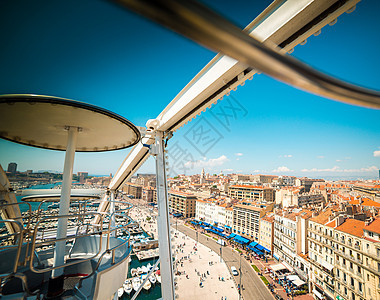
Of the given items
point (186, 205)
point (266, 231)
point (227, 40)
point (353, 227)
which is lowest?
point (266, 231)

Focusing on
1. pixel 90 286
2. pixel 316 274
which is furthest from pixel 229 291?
pixel 90 286

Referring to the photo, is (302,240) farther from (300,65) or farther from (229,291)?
(300,65)

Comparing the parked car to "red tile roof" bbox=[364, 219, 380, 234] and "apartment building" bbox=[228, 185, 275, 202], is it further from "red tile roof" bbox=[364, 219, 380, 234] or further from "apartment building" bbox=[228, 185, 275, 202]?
"apartment building" bbox=[228, 185, 275, 202]

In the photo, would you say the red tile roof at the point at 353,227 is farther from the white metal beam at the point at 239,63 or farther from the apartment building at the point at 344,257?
the white metal beam at the point at 239,63

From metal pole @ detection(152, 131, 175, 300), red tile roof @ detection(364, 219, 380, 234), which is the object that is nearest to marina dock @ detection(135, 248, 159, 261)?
red tile roof @ detection(364, 219, 380, 234)

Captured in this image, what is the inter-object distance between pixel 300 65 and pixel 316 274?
17383 mm

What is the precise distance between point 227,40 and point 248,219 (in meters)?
25.1

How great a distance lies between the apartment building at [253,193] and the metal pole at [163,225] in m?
31.6

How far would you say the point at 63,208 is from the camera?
171 centimetres

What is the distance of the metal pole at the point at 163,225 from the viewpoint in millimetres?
2271

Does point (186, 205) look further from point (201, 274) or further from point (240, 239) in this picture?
point (201, 274)

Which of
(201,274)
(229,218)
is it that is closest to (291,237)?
(201,274)

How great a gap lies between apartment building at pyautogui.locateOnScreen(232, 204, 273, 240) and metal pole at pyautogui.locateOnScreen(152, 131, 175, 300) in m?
21.5

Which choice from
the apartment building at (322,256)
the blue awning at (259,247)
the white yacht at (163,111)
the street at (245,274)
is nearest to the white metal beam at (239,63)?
the white yacht at (163,111)
